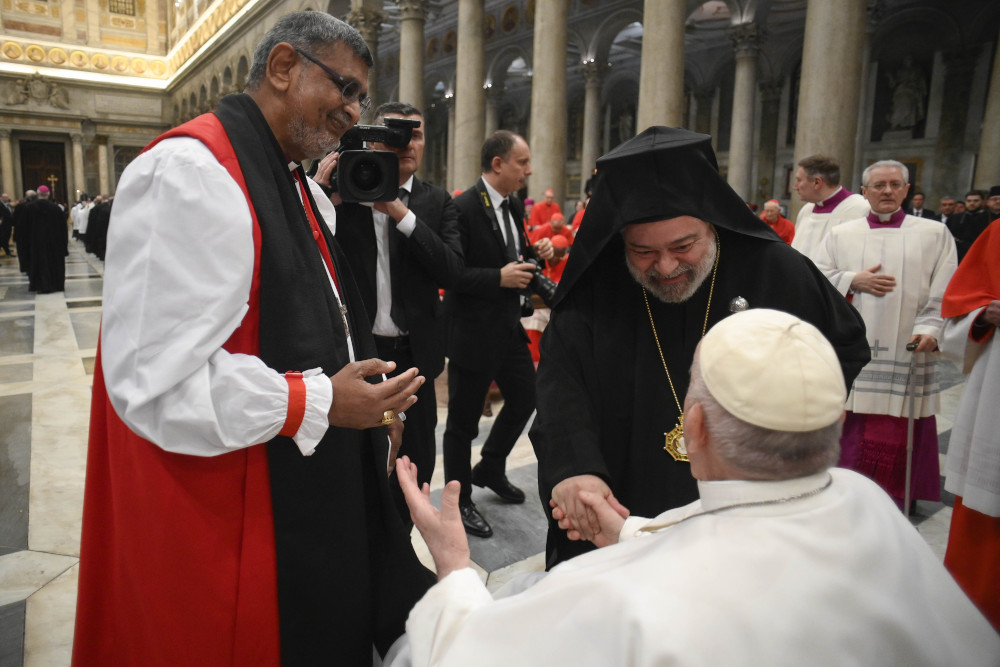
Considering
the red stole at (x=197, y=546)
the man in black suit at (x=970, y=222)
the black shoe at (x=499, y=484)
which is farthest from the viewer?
the man in black suit at (x=970, y=222)

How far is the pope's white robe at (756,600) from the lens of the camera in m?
0.83

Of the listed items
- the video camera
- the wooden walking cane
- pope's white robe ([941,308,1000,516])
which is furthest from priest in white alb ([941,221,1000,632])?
the video camera

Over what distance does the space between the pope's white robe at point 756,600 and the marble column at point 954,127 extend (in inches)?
701

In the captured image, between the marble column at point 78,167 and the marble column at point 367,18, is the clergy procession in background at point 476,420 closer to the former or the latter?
the marble column at point 367,18

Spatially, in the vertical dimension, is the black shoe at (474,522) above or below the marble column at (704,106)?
below

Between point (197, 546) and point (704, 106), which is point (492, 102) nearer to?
point (704, 106)

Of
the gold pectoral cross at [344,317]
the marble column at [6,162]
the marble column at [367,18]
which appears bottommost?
the gold pectoral cross at [344,317]

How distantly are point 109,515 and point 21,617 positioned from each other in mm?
1330

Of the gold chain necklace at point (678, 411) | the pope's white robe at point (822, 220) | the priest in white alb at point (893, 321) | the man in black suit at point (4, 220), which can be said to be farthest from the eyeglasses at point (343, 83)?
the man in black suit at point (4, 220)

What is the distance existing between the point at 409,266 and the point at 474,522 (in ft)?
4.19

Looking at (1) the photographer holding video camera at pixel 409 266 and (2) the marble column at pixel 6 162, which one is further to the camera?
(2) the marble column at pixel 6 162

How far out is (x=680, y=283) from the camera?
177 centimetres

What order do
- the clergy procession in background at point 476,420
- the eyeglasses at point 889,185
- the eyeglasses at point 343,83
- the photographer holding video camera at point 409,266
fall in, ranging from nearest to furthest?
the clergy procession in background at point 476,420, the eyeglasses at point 343,83, the photographer holding video camera at point 409,266, the eyeglasses at point 889,185

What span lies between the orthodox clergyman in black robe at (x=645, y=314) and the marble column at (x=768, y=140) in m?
18.5
